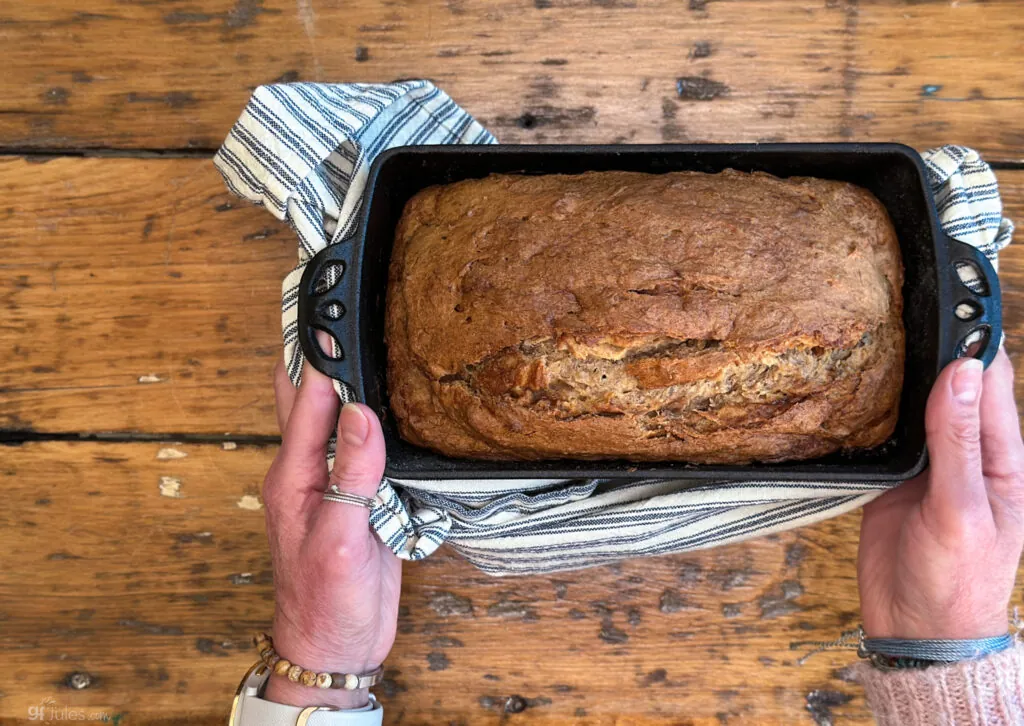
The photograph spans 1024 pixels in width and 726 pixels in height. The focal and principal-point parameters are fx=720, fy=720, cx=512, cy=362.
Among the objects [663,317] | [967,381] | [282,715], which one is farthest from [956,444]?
[282,715]

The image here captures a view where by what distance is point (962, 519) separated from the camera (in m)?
1.11

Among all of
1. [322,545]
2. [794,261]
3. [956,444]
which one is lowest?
[322,545]

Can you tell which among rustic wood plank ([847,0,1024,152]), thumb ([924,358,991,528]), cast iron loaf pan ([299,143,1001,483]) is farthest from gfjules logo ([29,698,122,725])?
rustic wood plank ([847,0,1024,152])

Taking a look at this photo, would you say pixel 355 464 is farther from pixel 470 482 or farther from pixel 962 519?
pixel 962 519

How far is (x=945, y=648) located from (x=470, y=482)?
831mm

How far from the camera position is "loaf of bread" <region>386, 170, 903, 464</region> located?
106 cm

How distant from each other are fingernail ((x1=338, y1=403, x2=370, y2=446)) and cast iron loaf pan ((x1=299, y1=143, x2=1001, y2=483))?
0.04m

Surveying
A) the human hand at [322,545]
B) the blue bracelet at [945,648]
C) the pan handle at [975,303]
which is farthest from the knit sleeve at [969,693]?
the human hand at [322,545]

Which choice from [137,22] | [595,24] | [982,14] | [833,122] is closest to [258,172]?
[137,22]

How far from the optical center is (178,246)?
149 centimetres

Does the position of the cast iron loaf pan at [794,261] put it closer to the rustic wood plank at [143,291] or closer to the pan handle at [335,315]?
the pan handle at [335,315]

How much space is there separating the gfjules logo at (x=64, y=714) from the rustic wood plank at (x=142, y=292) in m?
0.62

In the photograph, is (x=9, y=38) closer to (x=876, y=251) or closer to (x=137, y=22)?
(x=137, y=22)

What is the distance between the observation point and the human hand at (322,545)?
Result: 1.12m
